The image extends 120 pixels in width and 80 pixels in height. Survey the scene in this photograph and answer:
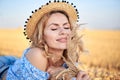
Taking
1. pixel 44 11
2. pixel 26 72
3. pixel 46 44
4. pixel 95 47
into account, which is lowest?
pixel 95 47

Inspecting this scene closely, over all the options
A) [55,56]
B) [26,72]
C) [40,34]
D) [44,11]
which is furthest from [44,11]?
[26,72]

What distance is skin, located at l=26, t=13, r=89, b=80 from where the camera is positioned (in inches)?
104

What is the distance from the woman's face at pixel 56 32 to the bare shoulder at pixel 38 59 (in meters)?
0.09

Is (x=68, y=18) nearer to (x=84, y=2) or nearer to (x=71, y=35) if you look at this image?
(x=71, y=35)

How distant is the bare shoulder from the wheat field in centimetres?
133

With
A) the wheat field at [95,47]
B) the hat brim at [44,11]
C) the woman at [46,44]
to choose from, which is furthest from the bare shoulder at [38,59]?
the wheat field at [95,47]

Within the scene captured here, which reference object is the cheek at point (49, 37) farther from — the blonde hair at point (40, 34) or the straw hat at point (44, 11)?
the straw hat at point (44, 11)

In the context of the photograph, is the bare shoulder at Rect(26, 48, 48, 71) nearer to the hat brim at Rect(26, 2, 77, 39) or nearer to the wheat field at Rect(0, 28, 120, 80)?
the hat brim at Rect(26, 2, 77, 39)

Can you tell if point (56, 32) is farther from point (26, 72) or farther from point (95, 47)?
point (95, 47)

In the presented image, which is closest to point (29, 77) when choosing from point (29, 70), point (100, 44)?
point (29, 70)

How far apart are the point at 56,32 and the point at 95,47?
203 cm

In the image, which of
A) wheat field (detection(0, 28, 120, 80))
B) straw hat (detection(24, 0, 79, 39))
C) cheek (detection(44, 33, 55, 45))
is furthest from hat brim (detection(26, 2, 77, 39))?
wheat field (detection(0, 28, 120, 80))

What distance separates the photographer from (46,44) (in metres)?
2.73

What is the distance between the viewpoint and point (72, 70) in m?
2.65
